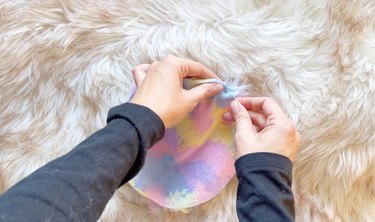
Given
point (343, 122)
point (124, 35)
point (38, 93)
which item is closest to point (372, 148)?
point (343, 122)

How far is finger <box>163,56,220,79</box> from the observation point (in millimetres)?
727

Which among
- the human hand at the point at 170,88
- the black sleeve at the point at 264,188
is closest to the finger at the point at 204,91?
the human hand at the point at 170,88

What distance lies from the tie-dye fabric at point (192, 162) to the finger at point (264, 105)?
0.03 metres

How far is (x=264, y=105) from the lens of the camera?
737 mm

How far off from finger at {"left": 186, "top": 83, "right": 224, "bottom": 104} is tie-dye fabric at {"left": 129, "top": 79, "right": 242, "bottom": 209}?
0.02m

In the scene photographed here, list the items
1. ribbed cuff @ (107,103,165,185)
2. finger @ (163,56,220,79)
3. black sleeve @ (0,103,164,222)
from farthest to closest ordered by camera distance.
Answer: finger @ (163,56,220,79), ribbed cuff @ (107,103,165,185), black sleeve @ (0,103,164,222)

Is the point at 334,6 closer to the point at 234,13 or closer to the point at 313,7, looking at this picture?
the point at 313,7

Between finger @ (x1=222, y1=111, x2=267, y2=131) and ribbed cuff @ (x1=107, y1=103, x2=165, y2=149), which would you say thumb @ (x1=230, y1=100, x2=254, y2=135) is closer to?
finger @ (x1=222, y1=111, x2=267, y2=131)

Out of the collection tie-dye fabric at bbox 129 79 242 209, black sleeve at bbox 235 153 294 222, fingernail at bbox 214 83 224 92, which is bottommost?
tie-dye fabric at bbox 129 79 242 209

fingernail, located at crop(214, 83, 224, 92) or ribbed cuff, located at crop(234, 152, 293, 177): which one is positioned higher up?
fingernail, located at crop(214, 83, 224, 92)

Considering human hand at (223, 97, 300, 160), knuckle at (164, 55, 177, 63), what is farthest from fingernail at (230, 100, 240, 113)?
knuckle at (164, 55, 177, 63)

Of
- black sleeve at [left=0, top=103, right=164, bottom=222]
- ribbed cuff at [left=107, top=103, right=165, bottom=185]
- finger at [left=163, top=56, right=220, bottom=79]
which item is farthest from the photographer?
finger at [left=163, top=56, right=220, bottom=79]

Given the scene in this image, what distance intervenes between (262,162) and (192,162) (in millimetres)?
162

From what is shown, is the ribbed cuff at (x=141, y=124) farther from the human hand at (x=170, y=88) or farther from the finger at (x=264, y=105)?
the finger at (x=264, y=105)
